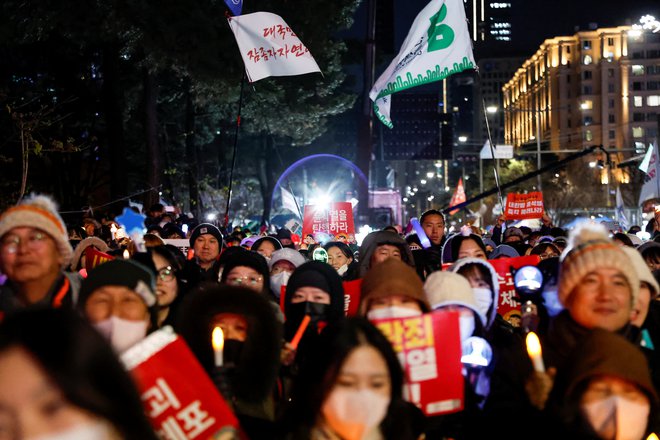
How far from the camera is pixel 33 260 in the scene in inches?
143

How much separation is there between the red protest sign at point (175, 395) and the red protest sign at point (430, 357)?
0.93m

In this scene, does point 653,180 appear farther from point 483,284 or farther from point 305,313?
point 305,313

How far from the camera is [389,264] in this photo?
13.1ft

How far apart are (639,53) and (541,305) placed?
446ft

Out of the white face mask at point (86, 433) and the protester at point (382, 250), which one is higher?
the protester at point (382, 250)

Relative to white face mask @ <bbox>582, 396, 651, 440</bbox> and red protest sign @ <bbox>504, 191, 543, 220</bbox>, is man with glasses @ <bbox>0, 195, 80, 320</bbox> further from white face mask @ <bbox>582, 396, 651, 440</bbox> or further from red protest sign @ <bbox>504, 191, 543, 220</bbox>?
red protest sign @ <bbox>504, 191, 543, 220</bbox>

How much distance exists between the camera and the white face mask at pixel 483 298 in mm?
4487

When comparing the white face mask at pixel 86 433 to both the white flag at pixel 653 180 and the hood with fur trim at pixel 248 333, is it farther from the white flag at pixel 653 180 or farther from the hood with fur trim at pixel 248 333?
the white flag at pixel 653 180

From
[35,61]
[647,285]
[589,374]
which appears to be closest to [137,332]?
[589,374]

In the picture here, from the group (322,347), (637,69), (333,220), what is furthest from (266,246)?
(637,69)

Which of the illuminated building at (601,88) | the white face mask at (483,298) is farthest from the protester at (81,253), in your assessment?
the illuminated building at (601,88)

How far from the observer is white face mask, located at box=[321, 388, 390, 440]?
105 inches

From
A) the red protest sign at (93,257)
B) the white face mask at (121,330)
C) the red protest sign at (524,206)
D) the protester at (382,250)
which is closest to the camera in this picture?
the white face mask at (121,330)

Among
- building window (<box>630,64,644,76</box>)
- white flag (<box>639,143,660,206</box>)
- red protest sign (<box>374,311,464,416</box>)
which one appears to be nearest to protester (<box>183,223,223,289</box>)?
red protest sign (<box>374,311,464,416</box>)
